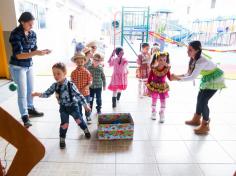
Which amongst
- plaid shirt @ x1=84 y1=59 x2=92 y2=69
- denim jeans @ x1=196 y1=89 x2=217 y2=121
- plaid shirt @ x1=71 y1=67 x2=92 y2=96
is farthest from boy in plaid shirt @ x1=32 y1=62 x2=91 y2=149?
denim jeans @ x1=196 y1=89 x2=217 y2=121

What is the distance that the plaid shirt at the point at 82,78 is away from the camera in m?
2.81

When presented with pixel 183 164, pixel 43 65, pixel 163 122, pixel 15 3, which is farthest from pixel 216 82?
pixel 43 65

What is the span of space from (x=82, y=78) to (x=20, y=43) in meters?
0.86

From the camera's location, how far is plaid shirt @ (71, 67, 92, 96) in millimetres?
2812

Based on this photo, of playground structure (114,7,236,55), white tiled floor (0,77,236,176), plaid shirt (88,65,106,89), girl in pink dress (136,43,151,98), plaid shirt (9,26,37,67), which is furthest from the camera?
playground structure (114,7,236,55)

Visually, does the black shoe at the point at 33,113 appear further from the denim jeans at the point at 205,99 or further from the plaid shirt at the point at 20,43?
the denim jeans at the point at 205,99

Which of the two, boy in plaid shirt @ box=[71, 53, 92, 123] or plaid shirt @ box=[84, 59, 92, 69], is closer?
boy in plaid shirt @ box=[71, 53, 92, 123]

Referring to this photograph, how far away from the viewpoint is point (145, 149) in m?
2.51

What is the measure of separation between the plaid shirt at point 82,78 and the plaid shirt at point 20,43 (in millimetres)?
667

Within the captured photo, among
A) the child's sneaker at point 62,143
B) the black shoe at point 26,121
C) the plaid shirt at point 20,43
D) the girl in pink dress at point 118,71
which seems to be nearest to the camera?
the child's sneaker at point 62,143

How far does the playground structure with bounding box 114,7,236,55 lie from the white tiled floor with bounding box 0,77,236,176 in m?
4.43

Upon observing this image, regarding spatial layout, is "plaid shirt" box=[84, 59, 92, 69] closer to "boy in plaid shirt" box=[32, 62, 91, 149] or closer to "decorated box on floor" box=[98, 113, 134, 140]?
"boy in plaid shirt" box=[32, 62, 91, 149]

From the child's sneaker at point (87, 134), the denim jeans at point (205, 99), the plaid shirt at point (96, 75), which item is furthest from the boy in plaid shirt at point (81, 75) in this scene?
the denim jeans at point (205, 99)

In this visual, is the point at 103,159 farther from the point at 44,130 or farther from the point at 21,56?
the point at 21,56
